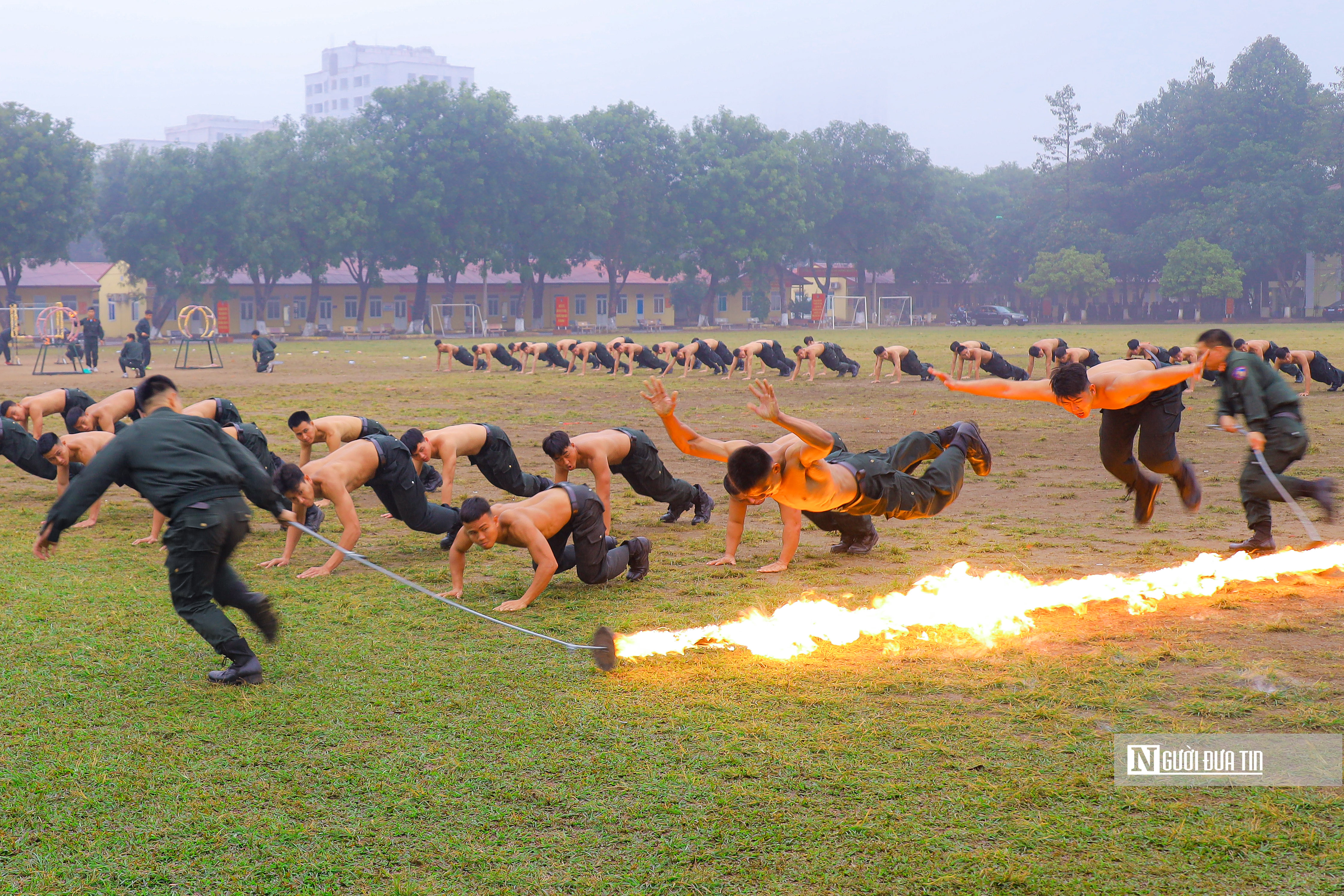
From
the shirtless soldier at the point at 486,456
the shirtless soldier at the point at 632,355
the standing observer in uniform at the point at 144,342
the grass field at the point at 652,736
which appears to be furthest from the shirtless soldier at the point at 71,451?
the standing observer in uniform at the point at 144,342

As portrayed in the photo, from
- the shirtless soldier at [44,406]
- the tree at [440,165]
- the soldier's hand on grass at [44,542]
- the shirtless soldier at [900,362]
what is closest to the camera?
the soldier's hand on grass at [44,542]

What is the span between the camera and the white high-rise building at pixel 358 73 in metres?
157

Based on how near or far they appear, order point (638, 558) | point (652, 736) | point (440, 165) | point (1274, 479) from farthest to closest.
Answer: point (440, 165) → point (638, 558) → point (1274, 479) → point (652, 736)

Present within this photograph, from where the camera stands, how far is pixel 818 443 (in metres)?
7.77

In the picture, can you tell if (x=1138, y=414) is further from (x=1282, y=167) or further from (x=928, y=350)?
(x=1282, y=167)

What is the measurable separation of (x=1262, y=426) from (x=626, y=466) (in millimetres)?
6047

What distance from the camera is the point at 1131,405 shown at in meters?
9.75

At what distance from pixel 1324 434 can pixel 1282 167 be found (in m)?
68.7

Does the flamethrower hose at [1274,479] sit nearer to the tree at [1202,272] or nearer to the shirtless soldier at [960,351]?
the shirtless soldier at [960,351]

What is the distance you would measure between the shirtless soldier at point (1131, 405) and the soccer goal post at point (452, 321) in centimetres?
5955

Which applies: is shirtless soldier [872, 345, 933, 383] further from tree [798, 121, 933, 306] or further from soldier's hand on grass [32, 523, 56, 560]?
tree [798, 121, 933, 306]

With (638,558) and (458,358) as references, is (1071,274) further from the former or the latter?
(638,558)

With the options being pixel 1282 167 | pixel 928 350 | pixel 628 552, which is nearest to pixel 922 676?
pixel 628 552

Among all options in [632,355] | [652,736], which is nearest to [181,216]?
[632,355]
